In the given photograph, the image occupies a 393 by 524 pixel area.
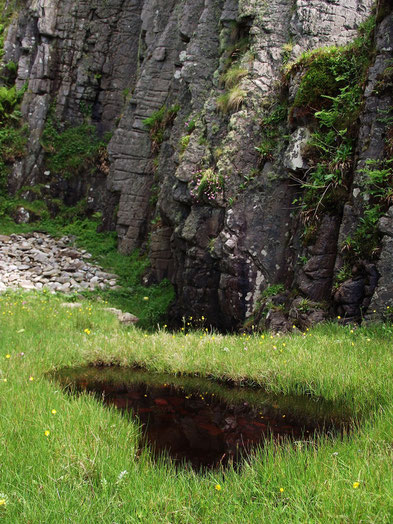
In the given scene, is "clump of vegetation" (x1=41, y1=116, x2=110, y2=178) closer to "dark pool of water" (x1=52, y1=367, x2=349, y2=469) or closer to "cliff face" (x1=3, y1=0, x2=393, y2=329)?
"cliff face" (x1=3, y1=0, x2=393, y2=329)

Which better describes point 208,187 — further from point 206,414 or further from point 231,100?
point 206,414

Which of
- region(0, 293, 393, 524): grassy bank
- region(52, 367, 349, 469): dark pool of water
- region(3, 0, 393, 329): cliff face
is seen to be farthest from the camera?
region(3, 0, 393, 329): cliff face

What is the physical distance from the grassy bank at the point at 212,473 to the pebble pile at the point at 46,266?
10992 mm

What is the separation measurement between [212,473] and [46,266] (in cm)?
1753

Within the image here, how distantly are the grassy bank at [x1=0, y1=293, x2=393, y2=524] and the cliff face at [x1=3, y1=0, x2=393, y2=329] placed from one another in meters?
2.30

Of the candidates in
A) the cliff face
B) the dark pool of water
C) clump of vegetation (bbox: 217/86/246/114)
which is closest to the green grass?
the cliff face

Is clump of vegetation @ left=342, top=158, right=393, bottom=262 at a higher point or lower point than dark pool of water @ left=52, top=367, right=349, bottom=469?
higher

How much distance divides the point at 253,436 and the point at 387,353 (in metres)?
2.38

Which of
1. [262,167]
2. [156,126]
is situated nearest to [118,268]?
[156,126]

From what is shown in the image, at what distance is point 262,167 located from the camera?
12.1 meters

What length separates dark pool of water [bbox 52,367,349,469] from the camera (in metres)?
4.69

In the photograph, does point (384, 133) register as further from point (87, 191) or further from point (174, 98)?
point (87, 191)

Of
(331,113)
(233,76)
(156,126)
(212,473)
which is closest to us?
(212,473)

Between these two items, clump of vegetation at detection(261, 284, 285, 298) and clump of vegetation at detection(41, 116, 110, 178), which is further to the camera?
clump of vegetation at detection(41, 116, 110, 178)
